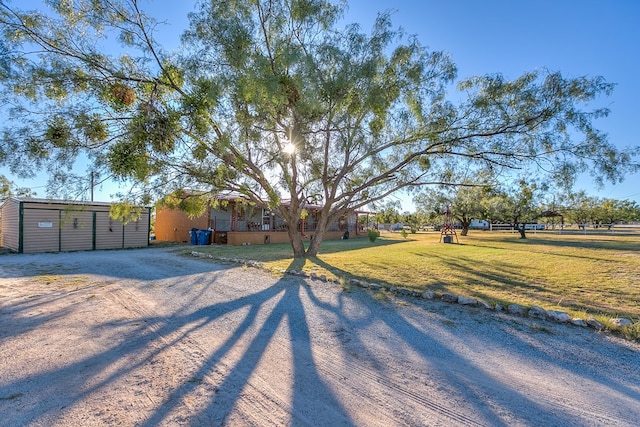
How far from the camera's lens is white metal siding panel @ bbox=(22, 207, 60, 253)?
13.3 m

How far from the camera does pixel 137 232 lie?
55.2 ft

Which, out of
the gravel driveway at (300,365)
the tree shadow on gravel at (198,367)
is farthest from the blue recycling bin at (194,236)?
the tree shadow on gravel at (198,367)

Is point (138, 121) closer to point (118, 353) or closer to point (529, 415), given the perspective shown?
point (118, 353)

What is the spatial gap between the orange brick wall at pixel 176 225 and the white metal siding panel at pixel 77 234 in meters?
4.09

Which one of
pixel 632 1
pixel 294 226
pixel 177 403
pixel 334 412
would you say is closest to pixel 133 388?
pixel 177 403

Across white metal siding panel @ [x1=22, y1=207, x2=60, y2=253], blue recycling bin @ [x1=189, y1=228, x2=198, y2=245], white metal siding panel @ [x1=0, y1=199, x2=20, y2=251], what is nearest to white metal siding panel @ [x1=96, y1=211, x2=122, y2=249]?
white metal siding panel @ [x1=22, y1=207, x2=60, y2=253]

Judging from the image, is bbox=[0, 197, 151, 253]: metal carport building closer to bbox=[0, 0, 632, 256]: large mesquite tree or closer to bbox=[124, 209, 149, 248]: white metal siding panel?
bbox=[124, 209, 149, 248]: white metal siding panel

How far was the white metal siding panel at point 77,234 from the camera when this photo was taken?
1441 centimetres

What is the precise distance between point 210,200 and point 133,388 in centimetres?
938

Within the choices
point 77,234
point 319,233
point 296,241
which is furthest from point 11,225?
point 319,233

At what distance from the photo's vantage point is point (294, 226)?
11.3 m

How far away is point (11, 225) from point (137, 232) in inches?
198

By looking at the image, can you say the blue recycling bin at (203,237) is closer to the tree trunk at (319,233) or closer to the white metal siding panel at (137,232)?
the white metal siding panel at (137,232)

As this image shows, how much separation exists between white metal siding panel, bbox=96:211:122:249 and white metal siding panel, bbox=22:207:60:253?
159 centimetres
